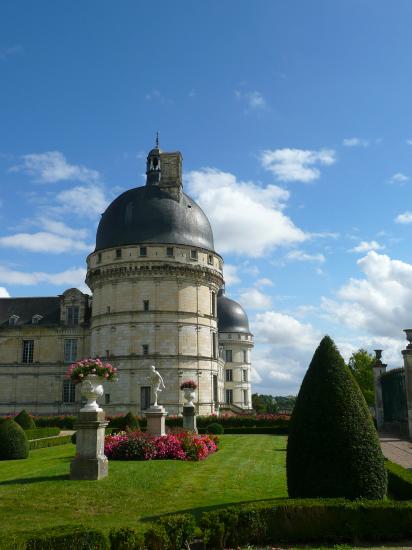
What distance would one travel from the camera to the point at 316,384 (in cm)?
1041

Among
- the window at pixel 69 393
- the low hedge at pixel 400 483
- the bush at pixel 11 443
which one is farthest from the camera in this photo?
the window at pixel 69 393

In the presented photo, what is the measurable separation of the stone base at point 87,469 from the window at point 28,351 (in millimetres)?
38903

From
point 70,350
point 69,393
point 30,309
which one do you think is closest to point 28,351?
point 70,350

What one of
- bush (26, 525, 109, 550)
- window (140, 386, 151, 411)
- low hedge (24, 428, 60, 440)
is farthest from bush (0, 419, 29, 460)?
window (140, 386, 151, 411)

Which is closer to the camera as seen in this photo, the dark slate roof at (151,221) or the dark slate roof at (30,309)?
the dark slate roof at (151,221)

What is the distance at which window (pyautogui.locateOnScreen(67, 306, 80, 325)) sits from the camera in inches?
2002

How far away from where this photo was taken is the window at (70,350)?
50.4 metres

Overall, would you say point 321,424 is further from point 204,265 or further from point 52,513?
point 204,265

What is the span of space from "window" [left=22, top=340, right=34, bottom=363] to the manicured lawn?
111ft

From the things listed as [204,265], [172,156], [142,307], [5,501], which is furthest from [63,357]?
[5,501]

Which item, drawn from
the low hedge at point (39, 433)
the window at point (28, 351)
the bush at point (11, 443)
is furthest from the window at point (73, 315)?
the bush at point (11, 443)

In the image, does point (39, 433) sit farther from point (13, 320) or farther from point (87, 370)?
point (13, 320)

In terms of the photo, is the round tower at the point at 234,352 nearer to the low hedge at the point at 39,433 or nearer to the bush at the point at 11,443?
the low hedge at the point at 39,433

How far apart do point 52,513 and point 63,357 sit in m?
41.2
